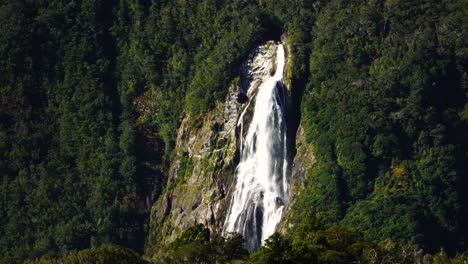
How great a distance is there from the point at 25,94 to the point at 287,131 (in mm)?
29153

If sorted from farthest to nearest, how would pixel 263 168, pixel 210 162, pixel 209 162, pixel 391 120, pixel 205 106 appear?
pixel 205 106 < pixel 209 162 < pixel 210 162 < pixel 263 168 < pixel 391 120

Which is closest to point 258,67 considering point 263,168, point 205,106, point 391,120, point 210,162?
point 205,106

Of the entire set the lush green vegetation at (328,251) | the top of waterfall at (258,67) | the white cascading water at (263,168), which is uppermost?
the top of waterfall at (258,67)

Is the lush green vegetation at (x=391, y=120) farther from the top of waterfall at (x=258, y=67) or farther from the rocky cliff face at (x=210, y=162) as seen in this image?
the rocky cliff face at (x=210, y=162)

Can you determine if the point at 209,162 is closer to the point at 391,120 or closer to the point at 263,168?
the point at 263,168

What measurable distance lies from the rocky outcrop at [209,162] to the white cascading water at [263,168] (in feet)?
2.91

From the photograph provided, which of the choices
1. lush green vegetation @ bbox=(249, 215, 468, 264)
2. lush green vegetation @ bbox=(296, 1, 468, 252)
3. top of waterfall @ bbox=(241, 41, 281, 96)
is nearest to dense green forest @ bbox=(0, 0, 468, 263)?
lush green vegetation @ bbox=(296, 1, 468, 252)

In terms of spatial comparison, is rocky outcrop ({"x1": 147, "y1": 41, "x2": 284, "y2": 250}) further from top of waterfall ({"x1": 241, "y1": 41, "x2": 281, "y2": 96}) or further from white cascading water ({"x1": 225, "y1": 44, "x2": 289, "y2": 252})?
white cascading water ({"x1": 225, "y1": 44, "x2": 289, "y2": 252})

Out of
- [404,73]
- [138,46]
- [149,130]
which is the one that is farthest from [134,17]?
[404,73]

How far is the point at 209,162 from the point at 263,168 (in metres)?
5.59

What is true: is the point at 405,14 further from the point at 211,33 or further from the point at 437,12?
the point at 211,33

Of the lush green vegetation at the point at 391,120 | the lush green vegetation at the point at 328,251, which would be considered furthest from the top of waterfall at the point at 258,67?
the lush green vegetation at the point at 328,251

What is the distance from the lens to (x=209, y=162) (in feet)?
434

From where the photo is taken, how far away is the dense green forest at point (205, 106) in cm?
12575
